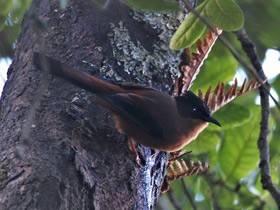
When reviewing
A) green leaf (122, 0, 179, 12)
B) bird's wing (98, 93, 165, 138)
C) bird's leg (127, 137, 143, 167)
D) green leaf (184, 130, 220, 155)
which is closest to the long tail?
bird's wing (98, 93, 165, 138)

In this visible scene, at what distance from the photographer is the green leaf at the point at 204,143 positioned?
455 cm

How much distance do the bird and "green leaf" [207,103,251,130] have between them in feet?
0.76

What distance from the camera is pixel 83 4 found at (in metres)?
3.74

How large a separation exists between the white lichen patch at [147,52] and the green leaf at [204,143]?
0.94m

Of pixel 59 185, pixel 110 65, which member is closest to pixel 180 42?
pixel 110 65

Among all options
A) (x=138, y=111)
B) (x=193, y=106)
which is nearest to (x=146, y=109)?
(x=138, y=111)

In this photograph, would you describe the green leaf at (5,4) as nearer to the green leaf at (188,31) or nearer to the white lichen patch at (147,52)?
the green leaf at (188,31)

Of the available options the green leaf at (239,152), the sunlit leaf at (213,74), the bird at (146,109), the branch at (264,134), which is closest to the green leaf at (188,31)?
the bird at (146,109)

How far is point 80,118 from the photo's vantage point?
9.73 feet

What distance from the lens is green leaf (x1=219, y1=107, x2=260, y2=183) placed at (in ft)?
15.3

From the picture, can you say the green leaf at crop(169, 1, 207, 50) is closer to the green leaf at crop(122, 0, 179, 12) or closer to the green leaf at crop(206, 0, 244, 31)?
the green leaf at crop(206, 0, 244, 31)

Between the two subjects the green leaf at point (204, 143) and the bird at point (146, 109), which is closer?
the bird at point (146, 109)

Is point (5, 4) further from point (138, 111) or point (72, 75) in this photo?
point (138, 111)

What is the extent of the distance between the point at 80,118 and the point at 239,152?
85.2 inches
